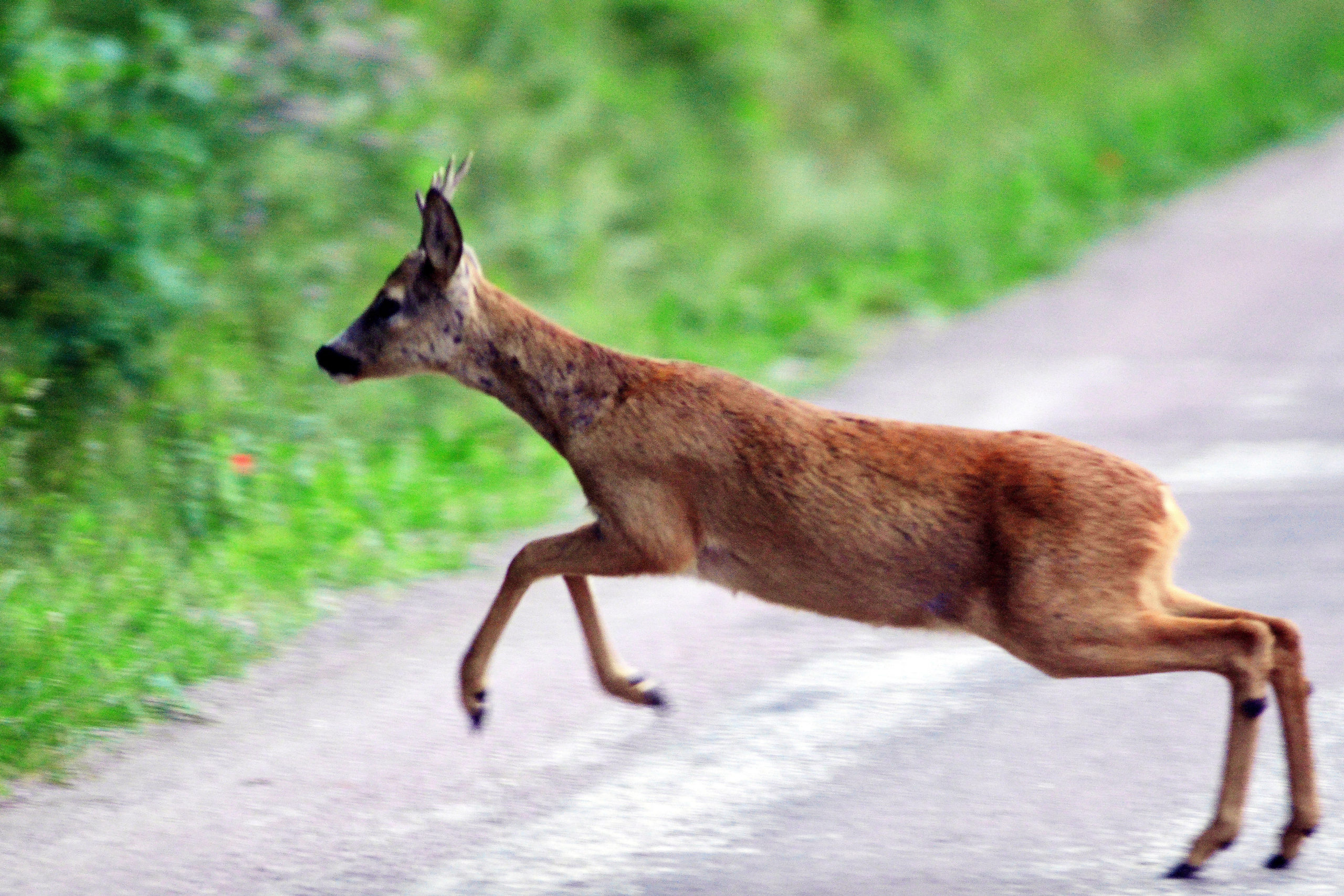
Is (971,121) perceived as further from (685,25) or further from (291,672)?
(291,672)

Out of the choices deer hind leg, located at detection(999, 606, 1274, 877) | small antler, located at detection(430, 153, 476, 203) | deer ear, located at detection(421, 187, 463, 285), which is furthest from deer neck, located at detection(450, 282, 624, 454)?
deer hind leg, located at detection(999, 606, 1274, 877)

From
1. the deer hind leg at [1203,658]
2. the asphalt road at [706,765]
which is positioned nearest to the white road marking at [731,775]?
the asphalt road at [706,765]

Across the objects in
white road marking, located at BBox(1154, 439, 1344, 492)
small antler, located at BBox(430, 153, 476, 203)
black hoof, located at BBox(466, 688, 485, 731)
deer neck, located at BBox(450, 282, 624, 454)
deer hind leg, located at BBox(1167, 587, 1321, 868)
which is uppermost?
white road marking, located at BBox(1154, 439, 1344, 492)

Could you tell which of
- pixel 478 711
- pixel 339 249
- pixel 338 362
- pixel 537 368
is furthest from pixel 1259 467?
pixel 338 362

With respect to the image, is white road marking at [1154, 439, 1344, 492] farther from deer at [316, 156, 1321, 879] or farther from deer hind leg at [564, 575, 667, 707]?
deer hind leg at [564, 575, 667, 707]

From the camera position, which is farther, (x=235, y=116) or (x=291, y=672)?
(x=235, y=116)

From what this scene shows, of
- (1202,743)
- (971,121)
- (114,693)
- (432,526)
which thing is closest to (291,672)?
(114,693)

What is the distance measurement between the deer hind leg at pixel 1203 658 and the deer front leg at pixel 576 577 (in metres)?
1.13

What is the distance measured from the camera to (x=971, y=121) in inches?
678

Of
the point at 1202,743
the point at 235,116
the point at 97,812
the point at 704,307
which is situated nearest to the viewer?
the point at 97,812

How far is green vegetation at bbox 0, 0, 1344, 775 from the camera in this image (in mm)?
6758

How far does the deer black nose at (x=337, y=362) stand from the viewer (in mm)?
5535

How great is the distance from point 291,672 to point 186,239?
2461 millimetres

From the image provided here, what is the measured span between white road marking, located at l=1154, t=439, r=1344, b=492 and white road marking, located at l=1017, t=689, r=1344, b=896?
10.7 ft
